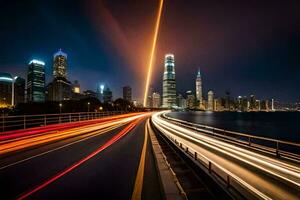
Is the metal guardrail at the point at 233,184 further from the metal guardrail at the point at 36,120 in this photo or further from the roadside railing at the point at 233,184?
the metal guardrail at the point at 36,120

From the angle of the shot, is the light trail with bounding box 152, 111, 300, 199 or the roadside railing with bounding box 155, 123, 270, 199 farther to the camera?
the light trail with bounding box 152, 111, 300, 199

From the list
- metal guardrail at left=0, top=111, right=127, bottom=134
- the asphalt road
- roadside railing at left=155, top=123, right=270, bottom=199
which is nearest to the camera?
roadside railing at left=155, top=123, right=270, bottom=199

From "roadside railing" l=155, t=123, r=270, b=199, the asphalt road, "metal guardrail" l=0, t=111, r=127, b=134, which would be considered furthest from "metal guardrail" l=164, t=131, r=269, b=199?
"metal guardrail" l=0, t=111, r=127, b=134

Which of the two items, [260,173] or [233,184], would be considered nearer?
[233,184]

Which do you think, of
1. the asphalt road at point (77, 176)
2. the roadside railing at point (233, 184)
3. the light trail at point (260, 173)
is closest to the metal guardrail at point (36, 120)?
the asphalt road at point (77, 176)

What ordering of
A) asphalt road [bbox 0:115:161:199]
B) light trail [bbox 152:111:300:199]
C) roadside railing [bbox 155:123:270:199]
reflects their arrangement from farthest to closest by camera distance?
1. light trail [bbox 152:111:300:199]
2. asphalt road [bbox 0:115:161:199]
3. roadside railing [bbox 155:123:270:199]

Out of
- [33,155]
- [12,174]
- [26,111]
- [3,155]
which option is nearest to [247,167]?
[12,174]

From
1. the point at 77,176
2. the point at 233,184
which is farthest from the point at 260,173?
the point at 77,176

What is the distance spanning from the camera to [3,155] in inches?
498

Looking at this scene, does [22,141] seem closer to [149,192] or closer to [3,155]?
[3,155]

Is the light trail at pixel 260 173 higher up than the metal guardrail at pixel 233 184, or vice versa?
the metal guardrail at pixel 233 184

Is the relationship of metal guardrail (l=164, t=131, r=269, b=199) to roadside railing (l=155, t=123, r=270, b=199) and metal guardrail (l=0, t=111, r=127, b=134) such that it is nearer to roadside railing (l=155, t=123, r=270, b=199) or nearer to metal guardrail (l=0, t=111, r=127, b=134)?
roadside railing (l=155, t=123, r=270, b=199)

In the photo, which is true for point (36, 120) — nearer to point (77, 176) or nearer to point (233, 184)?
point (77, 176)

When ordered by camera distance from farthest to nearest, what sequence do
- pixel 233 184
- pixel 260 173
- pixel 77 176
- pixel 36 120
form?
pixel 36 120
pixel 260 173
pixel 77 176
pixel 233 184
